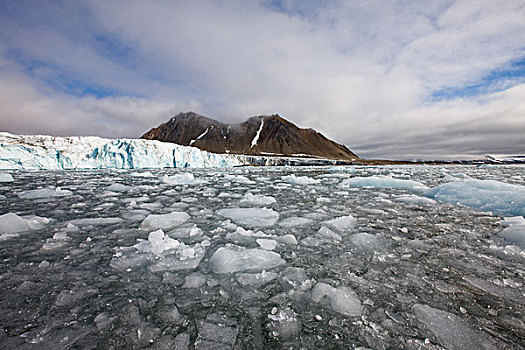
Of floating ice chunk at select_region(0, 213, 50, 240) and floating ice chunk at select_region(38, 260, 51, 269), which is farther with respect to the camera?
floating ice chunk at select_region(0, 213, 50, 240)

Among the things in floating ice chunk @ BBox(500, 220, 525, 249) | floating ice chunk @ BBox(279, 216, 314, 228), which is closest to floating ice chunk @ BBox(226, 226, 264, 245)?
floating ice chunk @ BBox(279, 216, 314, 228)

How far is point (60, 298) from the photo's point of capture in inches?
63.4

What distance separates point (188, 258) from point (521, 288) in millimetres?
2828

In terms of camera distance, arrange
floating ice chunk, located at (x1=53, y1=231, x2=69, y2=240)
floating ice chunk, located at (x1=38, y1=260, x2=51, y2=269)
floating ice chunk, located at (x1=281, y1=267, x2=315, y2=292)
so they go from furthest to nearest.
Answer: floating ice chunk, located at (x1=53, y1=231, x2=69, y2=240), floating ice chunk, located at (x1=38, y1=260, x2=51, y2=269), floating ice chunk, located at (x1=281, y1=267, x2=315, y2=292)

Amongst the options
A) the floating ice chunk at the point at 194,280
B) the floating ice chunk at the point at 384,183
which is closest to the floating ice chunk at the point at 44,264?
the floating ice chunk at the point at 194,280

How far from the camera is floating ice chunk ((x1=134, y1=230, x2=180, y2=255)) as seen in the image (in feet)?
7.98

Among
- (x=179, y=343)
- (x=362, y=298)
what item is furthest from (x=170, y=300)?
(x=362, y=298)

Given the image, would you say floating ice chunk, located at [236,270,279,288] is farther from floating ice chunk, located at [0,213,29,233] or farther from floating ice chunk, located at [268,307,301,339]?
floating ice chunk, located at [0,213,29,233]

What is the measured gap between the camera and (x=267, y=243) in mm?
2621

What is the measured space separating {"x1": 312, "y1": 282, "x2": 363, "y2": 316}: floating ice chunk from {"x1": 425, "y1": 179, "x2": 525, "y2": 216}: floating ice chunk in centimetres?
437

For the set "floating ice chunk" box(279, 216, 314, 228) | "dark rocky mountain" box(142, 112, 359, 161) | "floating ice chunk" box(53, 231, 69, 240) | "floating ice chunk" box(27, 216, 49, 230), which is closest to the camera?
"floating ice chunk" box(53, 231, 69, 240)

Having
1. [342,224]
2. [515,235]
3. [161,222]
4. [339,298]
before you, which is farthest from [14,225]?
[515,235]

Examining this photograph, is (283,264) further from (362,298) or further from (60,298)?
(60,298)

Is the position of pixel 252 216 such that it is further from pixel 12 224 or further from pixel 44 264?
pixel 12 224
